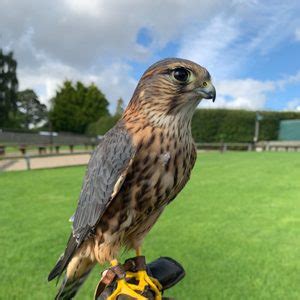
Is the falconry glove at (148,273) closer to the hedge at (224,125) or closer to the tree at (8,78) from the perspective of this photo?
the tree at (8,78)

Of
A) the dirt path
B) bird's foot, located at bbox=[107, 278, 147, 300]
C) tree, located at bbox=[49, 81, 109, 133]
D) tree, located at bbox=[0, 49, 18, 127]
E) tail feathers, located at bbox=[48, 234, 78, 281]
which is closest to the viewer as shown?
bird's foot, located at bbox=[107, 278, 147, 300]

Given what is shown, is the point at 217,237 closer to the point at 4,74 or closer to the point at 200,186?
the point at 200,186

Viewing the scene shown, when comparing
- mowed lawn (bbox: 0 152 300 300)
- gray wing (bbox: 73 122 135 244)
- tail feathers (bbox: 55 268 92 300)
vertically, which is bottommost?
mowed lawn (bbox: 0 152 300 300)

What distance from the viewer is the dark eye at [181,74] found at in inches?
53.8

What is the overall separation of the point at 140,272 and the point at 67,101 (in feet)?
100

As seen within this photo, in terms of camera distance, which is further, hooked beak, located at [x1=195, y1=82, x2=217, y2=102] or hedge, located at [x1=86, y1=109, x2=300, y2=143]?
hedge, located at [x1=86, y1=109, x2=300, y2=143]

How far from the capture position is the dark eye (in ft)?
4.48

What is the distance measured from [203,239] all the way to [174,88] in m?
2.95

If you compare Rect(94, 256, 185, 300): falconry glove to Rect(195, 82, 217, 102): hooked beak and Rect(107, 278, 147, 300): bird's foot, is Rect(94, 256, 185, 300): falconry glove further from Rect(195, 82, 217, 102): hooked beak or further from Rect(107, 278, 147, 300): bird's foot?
Rect(195, 82, 217, 102): hooked beak

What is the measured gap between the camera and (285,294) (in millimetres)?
2844

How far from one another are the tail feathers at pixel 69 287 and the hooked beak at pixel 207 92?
0.98 m

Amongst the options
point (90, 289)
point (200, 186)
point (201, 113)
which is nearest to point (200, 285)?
point (90, 289)

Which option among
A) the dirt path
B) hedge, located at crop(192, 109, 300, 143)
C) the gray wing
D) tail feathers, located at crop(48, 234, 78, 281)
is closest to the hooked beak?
the gray wing

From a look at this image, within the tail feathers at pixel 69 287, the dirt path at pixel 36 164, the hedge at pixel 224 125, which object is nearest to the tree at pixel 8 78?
the dirt path at pixel 36 164
